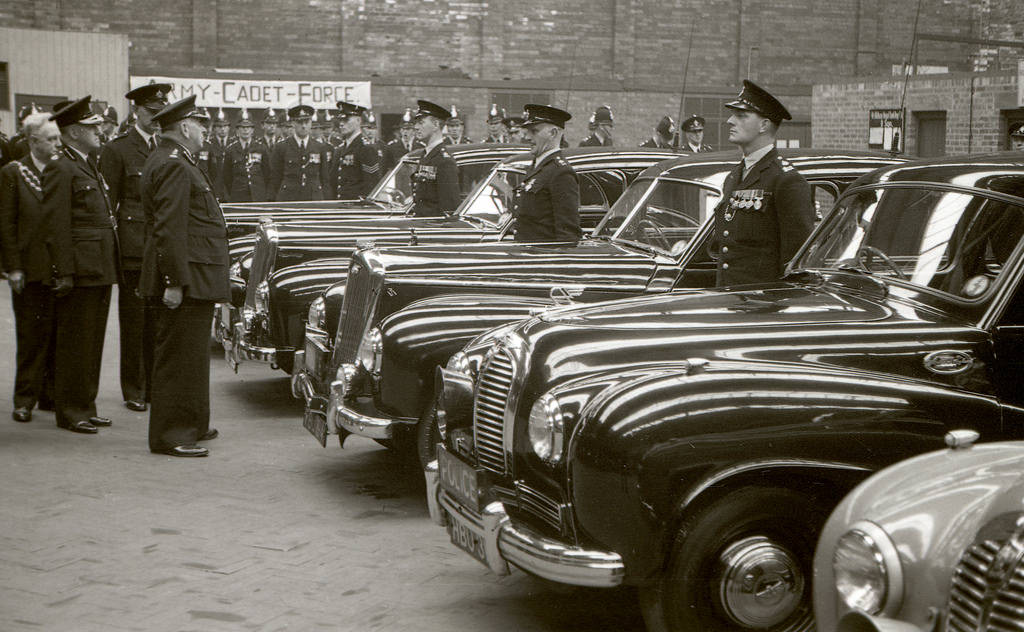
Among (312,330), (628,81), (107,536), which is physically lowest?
(107,536)

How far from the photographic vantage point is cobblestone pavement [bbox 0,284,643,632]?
5066mm

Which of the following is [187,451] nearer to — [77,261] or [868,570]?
[77,261]

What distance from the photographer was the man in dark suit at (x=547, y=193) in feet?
27.2

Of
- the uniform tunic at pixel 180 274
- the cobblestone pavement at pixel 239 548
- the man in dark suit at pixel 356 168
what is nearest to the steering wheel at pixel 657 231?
the cobblestone pavement at pixel 239 548

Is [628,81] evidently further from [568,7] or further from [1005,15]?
[1005,15]

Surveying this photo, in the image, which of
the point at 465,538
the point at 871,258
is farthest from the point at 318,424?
the point at 871,258

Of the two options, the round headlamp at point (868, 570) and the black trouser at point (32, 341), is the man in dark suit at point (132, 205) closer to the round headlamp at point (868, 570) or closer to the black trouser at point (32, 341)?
the black trouser at point (32, 341)

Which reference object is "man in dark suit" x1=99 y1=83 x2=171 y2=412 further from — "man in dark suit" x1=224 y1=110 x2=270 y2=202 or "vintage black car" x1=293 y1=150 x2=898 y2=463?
"man in dark suit" x1=224 y1=110 x2=270 y2=202

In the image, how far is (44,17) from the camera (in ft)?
85.7

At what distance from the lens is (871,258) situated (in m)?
5.26

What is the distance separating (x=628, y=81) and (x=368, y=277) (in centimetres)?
2298

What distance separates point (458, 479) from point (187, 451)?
135 inches

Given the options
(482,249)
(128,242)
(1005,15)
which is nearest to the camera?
(482,249)

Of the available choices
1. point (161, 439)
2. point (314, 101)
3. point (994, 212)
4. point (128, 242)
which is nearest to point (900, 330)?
point (994, 212)
